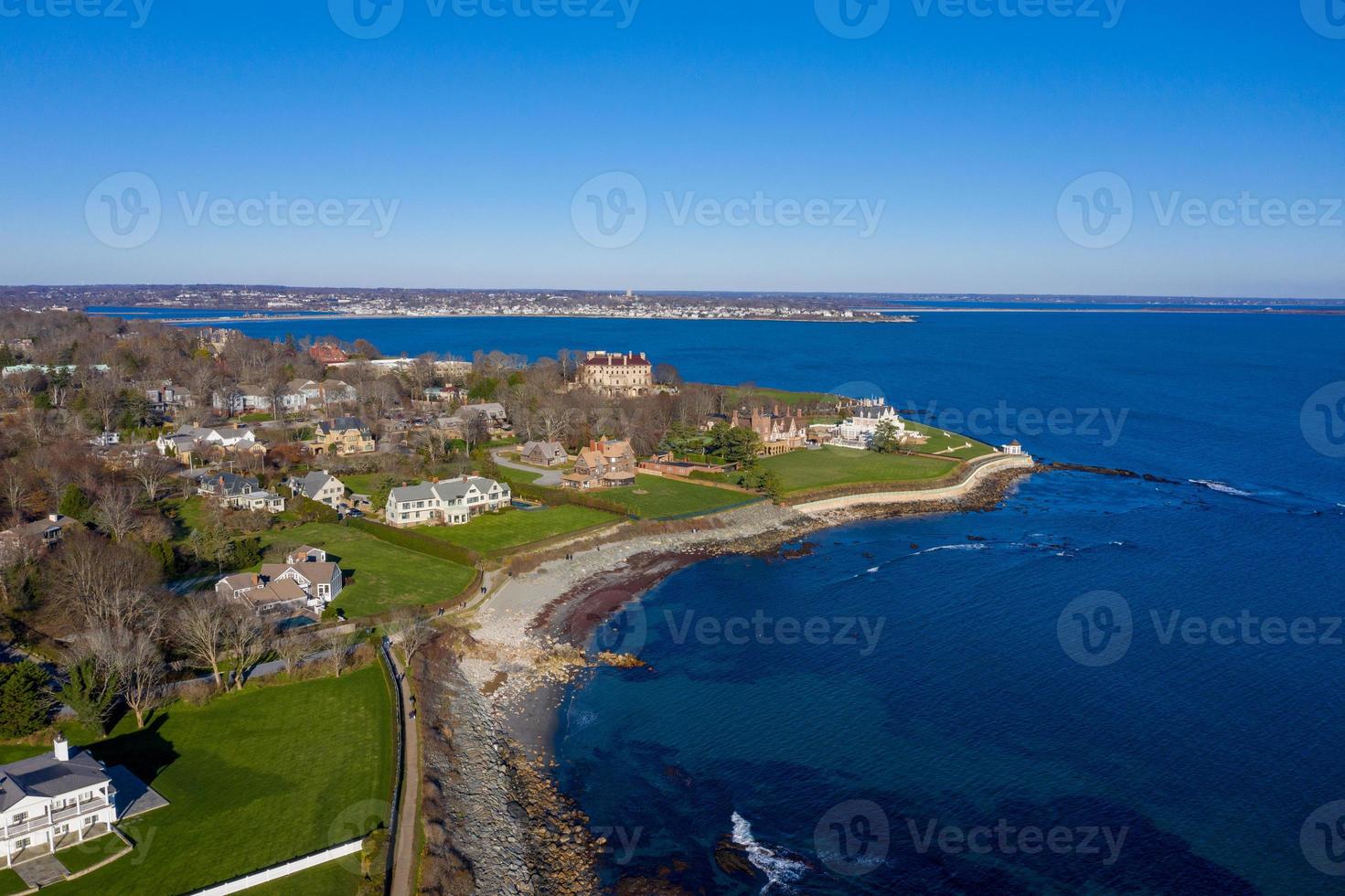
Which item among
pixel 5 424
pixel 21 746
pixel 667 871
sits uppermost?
pixel 5 424

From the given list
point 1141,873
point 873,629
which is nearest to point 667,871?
point 1141,873

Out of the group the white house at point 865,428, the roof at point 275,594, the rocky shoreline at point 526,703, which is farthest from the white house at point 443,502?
the white house at point 865,428

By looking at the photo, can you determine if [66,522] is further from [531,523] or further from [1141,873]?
[1141,873]

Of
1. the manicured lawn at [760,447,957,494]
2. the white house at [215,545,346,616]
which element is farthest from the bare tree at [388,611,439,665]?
the manicured lawn at [760,447,957,494]

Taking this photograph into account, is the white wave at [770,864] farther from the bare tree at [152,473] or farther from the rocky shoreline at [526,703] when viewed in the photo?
the bare tree at [152,473]

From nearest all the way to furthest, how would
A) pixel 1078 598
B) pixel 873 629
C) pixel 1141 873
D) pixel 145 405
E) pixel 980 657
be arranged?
pixel 1141 873
pixel 980 657
pixel 873 629
pixel 1078 598
pixel 145 405

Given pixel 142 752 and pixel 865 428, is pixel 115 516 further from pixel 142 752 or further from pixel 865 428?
pixel 865 428

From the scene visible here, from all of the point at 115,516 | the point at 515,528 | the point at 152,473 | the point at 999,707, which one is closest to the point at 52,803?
the point at 115,516

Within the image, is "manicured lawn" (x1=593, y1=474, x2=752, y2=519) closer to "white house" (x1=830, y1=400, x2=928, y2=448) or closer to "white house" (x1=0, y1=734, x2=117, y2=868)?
"white house" (x1=830, y1=400, x2=928, y2=448)
